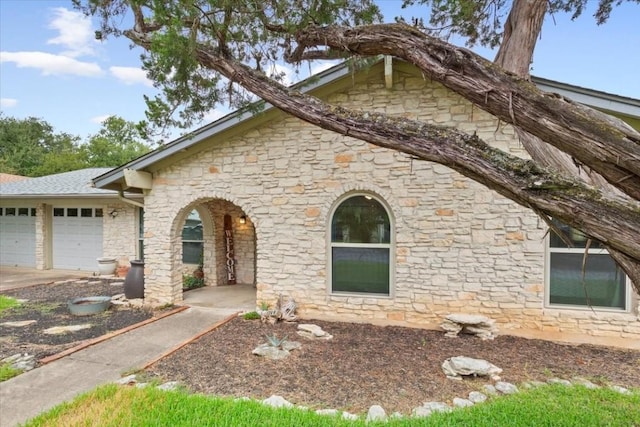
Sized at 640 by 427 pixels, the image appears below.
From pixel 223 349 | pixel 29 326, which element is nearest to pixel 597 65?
pixel 223 349

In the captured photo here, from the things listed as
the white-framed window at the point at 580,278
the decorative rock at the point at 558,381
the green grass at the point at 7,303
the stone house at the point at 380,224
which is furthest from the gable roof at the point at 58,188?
the white-framed window at the point at 580,278

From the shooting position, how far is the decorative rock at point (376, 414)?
3.22 m

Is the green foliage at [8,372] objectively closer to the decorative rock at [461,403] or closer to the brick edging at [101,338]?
the brick edging at [101,338]

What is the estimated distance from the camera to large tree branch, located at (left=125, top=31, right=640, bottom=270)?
187 cm

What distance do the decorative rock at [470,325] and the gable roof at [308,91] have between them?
3.85 metres

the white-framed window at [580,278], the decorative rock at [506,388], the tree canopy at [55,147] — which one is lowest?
the decorative rock at [506,388]

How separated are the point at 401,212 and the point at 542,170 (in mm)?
4088

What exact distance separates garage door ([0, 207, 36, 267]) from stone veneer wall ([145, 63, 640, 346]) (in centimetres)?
897

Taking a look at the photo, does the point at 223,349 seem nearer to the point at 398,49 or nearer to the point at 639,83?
the point at 398,49

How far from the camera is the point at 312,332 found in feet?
18.6

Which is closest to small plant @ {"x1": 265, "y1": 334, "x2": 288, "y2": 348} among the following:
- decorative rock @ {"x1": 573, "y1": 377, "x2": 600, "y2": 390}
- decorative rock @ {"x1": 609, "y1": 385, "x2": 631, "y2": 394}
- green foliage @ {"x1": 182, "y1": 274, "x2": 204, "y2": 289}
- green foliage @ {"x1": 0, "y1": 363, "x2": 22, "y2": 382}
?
green foliage @ {"x1": 0, "y1": 363, "x2": 22, "y2": 382}

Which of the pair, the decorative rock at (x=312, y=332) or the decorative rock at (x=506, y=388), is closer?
the decorative rock at (x=506, y=388)

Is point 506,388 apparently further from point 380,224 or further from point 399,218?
point 380,224

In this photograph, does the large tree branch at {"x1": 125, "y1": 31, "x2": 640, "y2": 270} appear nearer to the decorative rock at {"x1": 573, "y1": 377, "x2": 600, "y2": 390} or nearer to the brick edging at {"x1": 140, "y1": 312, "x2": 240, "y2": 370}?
the decorative rock at {"x1": 573, "y1": 377, "x2": 600, "y2": 390}
